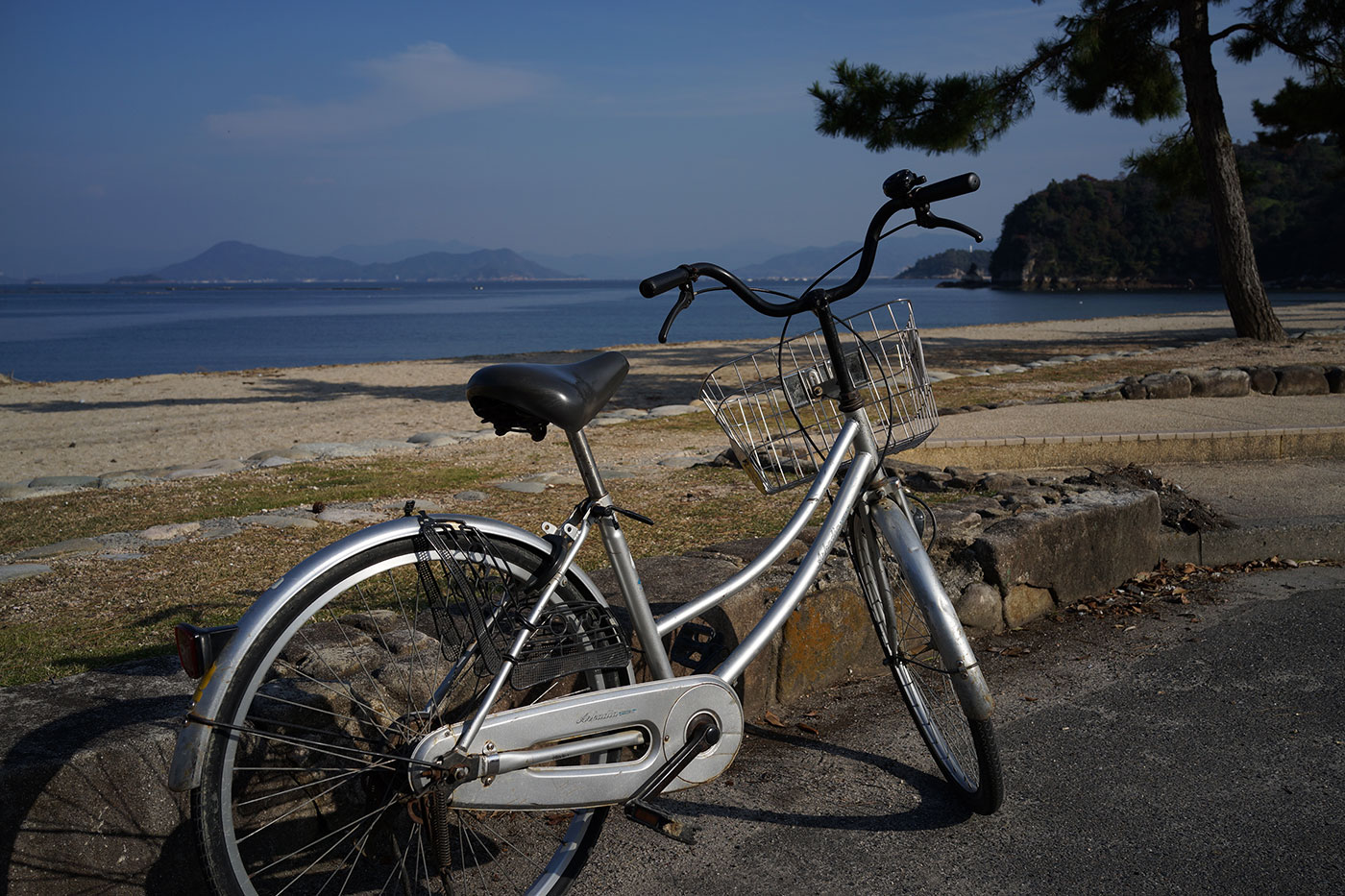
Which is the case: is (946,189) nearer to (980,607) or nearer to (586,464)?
(586,464)

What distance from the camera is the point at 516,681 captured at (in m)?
1.99

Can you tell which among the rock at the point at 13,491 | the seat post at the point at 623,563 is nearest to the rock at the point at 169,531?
the rock at the point at 13,491

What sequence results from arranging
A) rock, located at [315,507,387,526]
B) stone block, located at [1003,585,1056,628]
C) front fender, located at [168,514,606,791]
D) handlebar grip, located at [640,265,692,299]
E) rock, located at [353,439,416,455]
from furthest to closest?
rock, located at [353,439,416,455], rock, located at [315,507,387,526], stone block, located at [1003,585,1056,628], handlebar grip, located at [640,265,692,299], front fender, located at [168,514,606,791]

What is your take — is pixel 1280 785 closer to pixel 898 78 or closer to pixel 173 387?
pixel 898 78

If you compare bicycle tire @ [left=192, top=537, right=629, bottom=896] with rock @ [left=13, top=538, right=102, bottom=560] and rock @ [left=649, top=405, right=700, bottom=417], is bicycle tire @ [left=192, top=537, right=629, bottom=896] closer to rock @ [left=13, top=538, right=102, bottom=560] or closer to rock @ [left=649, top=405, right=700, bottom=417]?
rock @ [left=13, top=538, right=102, bottom=560]

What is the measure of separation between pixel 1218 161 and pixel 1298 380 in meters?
6.93

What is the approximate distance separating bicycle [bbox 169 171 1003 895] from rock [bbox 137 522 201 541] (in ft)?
8.47

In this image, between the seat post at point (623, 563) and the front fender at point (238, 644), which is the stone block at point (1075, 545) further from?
the front fender at point (238, 644)

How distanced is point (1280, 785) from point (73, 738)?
2.95 metres

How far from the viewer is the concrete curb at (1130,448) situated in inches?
273

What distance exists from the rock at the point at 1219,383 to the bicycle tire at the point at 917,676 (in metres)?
8.37

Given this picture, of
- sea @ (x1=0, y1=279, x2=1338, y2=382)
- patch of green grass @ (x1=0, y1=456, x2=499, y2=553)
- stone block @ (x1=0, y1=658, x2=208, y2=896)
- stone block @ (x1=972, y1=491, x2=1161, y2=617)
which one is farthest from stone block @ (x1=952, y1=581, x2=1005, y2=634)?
sea @ (x1=0, y1=279, x2=1338, y2=382)

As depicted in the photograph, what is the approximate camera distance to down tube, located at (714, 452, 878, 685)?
2455 millimetres

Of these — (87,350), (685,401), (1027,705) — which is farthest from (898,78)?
(87,350)
